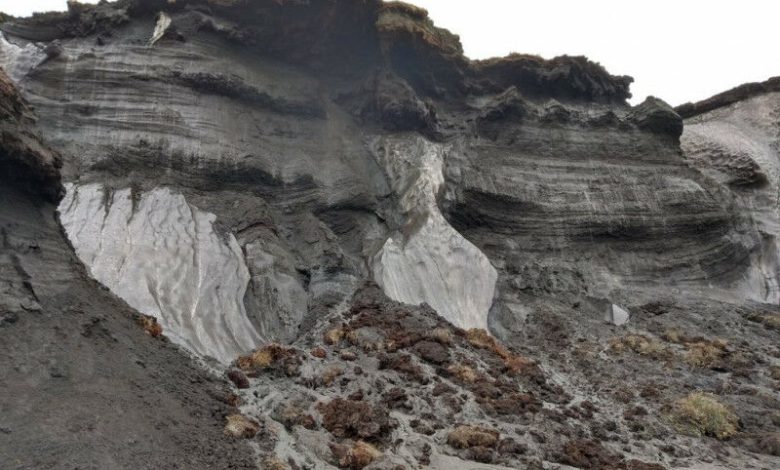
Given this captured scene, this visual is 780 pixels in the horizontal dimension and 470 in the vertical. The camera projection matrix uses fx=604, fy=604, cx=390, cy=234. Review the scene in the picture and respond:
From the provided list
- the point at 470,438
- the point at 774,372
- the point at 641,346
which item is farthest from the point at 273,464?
the point at 774,372

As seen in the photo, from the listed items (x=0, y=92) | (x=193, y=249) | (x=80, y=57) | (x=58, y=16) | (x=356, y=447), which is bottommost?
(x=356, y=447)

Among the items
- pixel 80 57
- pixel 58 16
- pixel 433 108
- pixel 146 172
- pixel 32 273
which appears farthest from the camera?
pixel 433 108

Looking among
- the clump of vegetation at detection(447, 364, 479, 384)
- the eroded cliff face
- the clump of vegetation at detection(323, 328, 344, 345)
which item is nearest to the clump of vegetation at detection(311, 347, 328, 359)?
the clump of vegetation at detection(323, 328, 344, 345)

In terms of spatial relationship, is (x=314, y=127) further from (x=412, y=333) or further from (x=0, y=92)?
(x=0, y=92)

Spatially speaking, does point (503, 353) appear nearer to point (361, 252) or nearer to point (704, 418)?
point (704, 418)

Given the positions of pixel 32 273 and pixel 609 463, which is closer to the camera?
pixel 32 273

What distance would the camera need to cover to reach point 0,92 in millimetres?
11398

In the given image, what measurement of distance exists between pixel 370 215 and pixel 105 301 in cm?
1332

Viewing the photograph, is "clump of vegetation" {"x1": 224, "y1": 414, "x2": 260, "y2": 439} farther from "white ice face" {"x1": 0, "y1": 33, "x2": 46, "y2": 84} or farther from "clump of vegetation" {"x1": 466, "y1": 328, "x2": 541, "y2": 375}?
"white ice face" {"x1": 0, "y1": 33, "x2": 46, "y2": 84}

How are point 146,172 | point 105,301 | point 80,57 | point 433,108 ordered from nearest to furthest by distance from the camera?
point 105,301 < point 146,172 < point 80,57 < point 433,108

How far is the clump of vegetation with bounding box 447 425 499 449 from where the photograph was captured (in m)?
12.2

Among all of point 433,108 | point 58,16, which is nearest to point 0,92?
point 58,16

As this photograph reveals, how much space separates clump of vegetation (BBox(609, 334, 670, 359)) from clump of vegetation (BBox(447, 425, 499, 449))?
28.1 ft

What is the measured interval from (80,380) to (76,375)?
12cm
